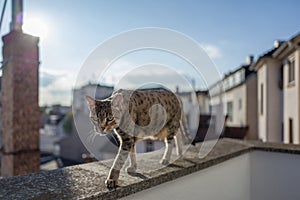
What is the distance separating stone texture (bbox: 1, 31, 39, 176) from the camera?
9.62 ft

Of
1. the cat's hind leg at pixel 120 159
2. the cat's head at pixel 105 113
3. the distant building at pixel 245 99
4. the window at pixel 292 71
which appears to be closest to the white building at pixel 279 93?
the window at pixel 292 71

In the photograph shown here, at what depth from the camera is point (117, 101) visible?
103 centimetres

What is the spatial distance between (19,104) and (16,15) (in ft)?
3.68

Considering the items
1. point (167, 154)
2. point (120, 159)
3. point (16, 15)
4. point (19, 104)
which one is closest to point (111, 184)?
point (120, 159)

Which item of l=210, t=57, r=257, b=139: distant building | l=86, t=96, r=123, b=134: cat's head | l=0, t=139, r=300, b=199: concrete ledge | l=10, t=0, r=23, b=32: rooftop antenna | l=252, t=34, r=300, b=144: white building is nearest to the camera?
l=0, t=139, r=300, b=199: concrete ledge

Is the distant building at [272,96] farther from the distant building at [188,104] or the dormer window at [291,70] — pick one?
the distant building at [188,104]

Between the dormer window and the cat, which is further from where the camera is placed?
the dormer window

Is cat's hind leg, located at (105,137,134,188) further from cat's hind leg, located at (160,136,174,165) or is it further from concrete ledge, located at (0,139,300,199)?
cat's hind leg, located at (160,136,174,165)

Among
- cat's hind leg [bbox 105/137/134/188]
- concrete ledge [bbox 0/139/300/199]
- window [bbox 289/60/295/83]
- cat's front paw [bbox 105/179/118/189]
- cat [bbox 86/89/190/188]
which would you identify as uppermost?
window [bbox 289/60/295/83]

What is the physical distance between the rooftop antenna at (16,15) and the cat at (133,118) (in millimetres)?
2473

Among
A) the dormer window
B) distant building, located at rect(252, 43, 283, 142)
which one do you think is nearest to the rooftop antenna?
the dormer window

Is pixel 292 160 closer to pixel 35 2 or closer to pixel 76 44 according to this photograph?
pixel 76 44

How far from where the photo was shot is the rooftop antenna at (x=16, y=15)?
2.91 metres

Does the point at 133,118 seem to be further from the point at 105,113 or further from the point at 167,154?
the point at 167,154
